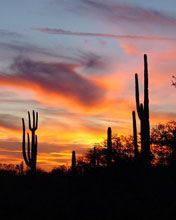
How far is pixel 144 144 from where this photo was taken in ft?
70.1

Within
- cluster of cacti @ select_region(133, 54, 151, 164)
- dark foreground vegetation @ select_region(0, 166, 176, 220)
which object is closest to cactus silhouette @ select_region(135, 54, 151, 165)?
cluster of cacti @ select_region(133, 54, 151, 164)

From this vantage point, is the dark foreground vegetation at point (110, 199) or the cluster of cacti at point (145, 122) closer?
the dark foreground vegetation at point (110, 199)

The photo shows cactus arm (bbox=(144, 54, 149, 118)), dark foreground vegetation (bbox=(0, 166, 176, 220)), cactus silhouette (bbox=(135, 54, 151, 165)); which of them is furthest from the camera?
cactus arm (bbox=(144, 54, 149, 118))

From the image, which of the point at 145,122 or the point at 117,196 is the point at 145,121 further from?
the point at 117,196

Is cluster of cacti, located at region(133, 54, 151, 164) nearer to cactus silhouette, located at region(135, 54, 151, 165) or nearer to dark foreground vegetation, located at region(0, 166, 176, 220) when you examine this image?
cactus silhouette, located at region(135, 54, 151, 165)

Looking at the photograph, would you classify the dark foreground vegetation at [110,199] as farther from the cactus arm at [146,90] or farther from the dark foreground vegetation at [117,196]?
the cactus arm at [146,90]

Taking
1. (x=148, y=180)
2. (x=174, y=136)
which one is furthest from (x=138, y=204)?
(x=174, y=136)

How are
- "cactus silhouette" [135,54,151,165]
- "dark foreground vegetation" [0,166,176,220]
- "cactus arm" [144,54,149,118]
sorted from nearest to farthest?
1. "dark foreground vegetation" [0,166,176,220]
2. "cactus silhouette" [135,54,151,165]
3. "cactus arm" [144,54,149,118]

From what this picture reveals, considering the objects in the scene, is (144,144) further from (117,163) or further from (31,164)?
(31,164)

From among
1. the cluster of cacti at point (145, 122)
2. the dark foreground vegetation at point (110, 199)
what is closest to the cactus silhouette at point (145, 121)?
the cluster of cacti at point (145, 122)

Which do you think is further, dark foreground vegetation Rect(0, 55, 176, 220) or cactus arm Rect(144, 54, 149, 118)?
cactus arm Rect(144, 54, 149, 118)

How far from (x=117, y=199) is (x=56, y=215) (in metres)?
1.94

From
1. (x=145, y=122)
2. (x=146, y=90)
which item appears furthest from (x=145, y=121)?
(x=146, y=90)

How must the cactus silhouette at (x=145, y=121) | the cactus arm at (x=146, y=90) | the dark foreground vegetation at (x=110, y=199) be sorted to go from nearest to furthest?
1. the dark foreground vegetation at (x=110, y=199)
2. the cactus silhouette at (x=145, y=121)
3. the cactus arm at (x=146, y=90)
